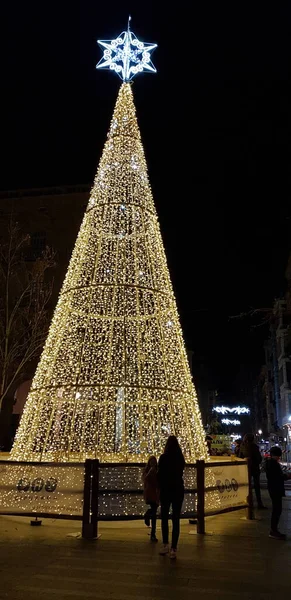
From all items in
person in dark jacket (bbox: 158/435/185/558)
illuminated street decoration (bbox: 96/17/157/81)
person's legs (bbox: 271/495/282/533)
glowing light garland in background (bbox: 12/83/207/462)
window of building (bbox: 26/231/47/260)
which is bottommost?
person's legs (bbox: 271/495/282/533)

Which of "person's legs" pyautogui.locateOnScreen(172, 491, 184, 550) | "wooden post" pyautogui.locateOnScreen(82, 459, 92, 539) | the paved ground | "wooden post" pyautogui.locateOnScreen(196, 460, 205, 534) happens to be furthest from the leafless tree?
"person's legs" pyautogui.locateOnScreen(172, 491, 184, 550)

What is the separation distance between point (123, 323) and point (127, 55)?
6873 mm

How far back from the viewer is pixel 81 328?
11398 mm

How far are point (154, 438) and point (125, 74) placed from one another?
878cm

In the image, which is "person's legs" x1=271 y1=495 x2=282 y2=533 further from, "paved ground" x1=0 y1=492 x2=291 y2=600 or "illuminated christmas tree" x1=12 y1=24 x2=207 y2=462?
"illuminated christmas tree" x1=12 y1=24 x2=207 y2=462

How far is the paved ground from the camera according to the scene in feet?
15.7

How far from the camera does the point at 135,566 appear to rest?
5695 millimetres

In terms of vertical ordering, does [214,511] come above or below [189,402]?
below

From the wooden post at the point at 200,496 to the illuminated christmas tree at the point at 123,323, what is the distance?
5.78ft

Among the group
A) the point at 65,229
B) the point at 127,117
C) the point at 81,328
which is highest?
the point at 65,229

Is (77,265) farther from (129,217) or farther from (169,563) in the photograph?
(169,563)

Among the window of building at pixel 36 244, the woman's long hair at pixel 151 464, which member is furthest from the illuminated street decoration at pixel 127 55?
the window of building at pixel 36 244

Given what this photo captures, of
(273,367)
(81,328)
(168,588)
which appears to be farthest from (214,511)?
(273,367)

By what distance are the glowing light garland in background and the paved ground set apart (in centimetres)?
229
